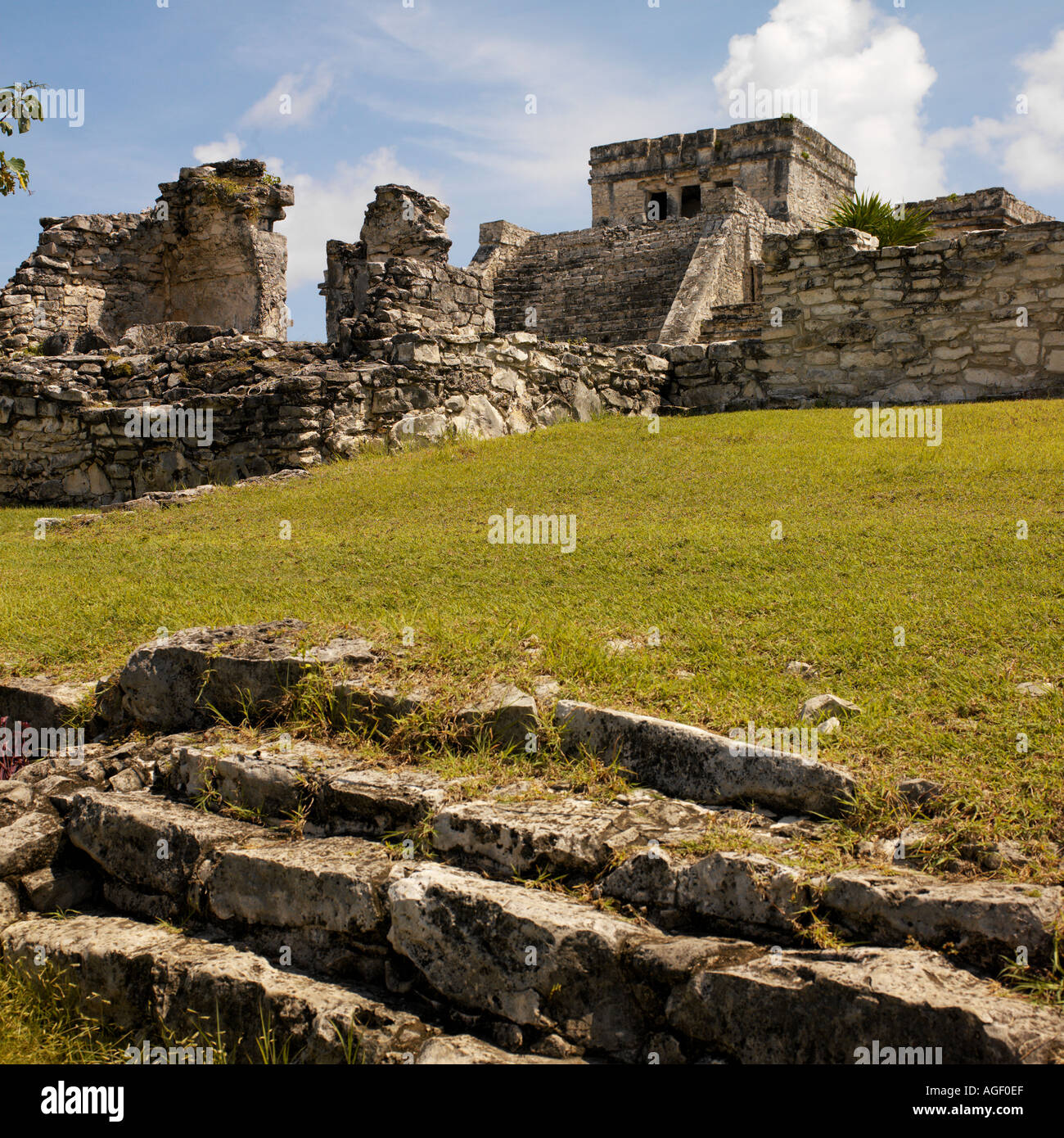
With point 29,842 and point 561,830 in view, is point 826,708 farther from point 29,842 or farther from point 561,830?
point 29,842

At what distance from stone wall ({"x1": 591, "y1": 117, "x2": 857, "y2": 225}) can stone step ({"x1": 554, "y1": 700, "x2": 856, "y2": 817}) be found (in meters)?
26.3

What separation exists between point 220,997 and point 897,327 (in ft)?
36.5

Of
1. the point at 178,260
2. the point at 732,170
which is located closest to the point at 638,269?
the point at 178,260

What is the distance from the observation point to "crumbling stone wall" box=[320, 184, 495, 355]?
1216 cm

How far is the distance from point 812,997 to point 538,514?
5.41 metres

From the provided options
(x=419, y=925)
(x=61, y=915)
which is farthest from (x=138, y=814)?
(x=419, y=925)

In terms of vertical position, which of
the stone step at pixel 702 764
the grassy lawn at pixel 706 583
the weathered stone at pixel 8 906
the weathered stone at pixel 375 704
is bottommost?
the weathered stone at pixel 8 906

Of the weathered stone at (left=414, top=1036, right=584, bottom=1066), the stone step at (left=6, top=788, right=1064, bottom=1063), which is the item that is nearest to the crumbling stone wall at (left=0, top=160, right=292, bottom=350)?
the stone step at (left=6, top=788, right=1064, bottom=1063)

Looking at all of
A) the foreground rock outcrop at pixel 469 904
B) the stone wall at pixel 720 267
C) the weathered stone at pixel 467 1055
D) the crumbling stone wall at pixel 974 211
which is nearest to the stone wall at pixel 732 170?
the crumbling stone wall at pixel 974 211

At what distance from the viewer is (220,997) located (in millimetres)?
3215

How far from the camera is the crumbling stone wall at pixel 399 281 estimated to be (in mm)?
12156

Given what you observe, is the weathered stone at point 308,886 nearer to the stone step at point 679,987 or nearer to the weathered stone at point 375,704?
the stone step at point 679,987

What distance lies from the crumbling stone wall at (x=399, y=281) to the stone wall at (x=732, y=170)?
51.8ft

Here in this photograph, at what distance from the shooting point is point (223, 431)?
11078mm
